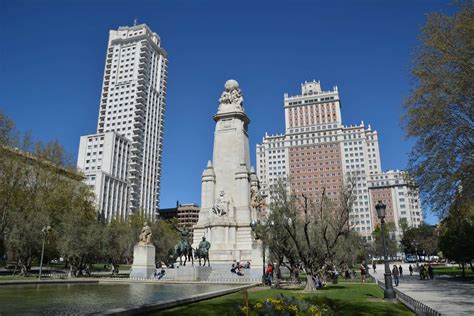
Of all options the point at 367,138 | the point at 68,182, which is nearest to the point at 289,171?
the point at 367,138

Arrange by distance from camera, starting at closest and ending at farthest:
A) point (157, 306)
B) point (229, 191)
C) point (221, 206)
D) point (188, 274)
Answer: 1. point (157, 306)
2. point (188, 274)
3. point (221, 206)
4. point (229, 191)

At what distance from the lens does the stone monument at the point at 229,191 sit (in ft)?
127

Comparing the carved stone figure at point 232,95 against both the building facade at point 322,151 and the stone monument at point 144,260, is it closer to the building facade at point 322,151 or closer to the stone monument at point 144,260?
the stone monument at point 144,260

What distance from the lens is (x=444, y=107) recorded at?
19109 millimetres

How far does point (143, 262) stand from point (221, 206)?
10.9 metres

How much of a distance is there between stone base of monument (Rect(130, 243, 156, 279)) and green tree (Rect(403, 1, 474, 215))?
23468mm

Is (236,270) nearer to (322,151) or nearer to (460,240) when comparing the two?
(460,240)

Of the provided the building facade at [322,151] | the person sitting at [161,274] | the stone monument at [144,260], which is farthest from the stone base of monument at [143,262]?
the building facade at [322,151]

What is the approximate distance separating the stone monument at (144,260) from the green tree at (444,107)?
23.5 m

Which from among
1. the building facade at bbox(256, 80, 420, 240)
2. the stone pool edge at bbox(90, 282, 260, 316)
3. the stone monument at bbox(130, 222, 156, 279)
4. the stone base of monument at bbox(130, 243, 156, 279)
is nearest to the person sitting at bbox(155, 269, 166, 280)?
the stone monument at bbox(130, 222, 156, 279)

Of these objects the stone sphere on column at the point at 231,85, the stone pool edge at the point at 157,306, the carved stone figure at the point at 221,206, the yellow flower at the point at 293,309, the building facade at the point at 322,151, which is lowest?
the stone pool edge at the point at 157,306

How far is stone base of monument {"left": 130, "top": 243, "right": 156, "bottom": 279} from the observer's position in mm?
32116

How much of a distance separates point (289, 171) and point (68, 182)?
9732 cm

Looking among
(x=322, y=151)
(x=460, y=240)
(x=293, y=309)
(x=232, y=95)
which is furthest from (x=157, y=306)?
(x=322, y=151)
